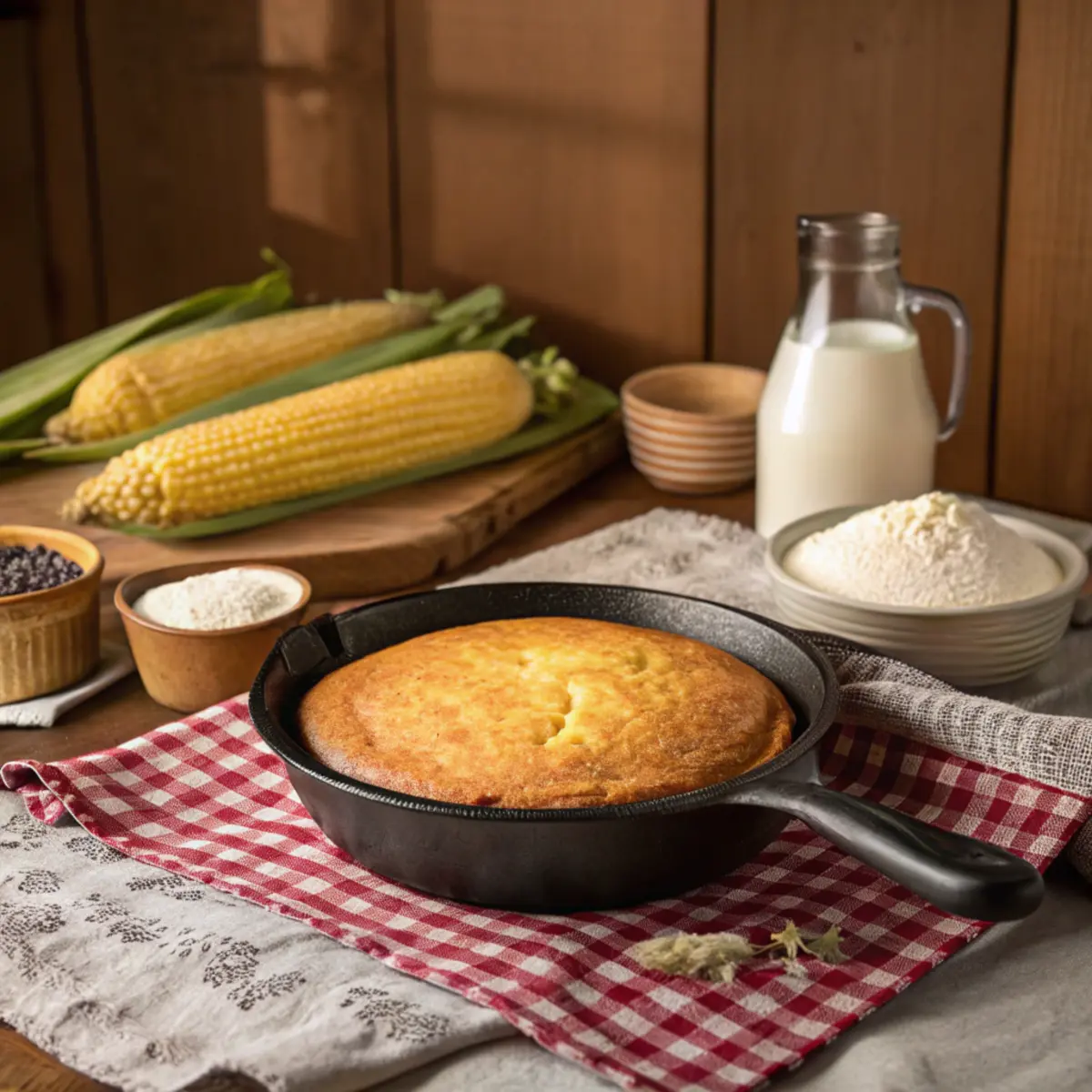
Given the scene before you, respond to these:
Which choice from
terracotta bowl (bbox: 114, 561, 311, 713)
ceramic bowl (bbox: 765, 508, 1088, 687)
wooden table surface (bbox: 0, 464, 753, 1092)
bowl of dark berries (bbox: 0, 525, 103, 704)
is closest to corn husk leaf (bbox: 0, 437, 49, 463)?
wooden table surface (bbox: 0, 464, 753, 1092)

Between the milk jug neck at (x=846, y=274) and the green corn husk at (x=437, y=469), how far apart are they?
445mm

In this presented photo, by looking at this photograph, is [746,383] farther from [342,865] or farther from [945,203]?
[342,865]

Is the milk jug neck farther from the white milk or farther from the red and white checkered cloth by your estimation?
the red and white checkered cloth

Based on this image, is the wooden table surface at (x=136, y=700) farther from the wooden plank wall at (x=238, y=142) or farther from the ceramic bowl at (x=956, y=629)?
the wooden plank wall at (x=238, y=142)

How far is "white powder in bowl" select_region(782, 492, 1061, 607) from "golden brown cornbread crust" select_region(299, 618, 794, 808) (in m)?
0.23

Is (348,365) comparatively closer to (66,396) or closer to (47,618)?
(66,396)

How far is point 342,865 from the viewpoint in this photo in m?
1.08

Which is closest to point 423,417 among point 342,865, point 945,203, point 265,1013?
point 945,203

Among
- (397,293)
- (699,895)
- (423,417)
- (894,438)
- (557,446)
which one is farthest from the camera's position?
(397,293)

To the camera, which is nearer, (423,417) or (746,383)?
(423,417)

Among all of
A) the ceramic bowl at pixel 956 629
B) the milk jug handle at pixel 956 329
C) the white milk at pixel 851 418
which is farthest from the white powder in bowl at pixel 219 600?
the milk jug handle at pixel 956 329

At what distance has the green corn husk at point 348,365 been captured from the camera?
186 centimetres

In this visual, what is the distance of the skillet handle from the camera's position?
0.82 meters

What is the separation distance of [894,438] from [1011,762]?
570mm
